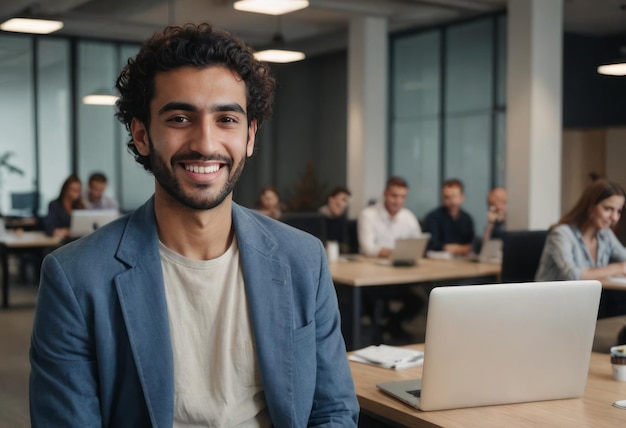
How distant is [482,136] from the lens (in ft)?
33.6

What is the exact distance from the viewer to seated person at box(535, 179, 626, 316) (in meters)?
4.78

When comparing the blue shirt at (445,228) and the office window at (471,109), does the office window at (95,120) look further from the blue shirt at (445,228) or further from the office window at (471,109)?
the blue shirt at (445,228)

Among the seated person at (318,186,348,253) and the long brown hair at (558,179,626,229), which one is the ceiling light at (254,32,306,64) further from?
the long brown hair at (558,179,626,229)

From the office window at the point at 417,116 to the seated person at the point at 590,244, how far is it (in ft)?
19.0

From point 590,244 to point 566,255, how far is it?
37 cm

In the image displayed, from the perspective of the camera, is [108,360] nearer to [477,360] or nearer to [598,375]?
[477,360]

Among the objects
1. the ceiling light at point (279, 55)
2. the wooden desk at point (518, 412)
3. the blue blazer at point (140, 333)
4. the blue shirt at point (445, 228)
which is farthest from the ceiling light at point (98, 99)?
the blue blazer at point (140, 333)

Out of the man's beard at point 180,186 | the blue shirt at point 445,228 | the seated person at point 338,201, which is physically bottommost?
the blue shirt at point 445,228

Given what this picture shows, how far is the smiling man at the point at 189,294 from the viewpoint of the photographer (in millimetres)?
1603

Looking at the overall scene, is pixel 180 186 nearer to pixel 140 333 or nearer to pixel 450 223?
pixel 140 333

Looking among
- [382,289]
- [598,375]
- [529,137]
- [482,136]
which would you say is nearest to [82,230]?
[382,289]

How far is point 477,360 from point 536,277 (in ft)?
10.4

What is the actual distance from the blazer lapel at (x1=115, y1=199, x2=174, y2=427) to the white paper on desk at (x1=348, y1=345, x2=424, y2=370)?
1.03 m

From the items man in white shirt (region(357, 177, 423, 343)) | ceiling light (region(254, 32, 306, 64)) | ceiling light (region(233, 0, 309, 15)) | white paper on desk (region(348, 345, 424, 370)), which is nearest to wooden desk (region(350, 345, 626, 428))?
white paper on desk (region(348, 345, 424, 370))
